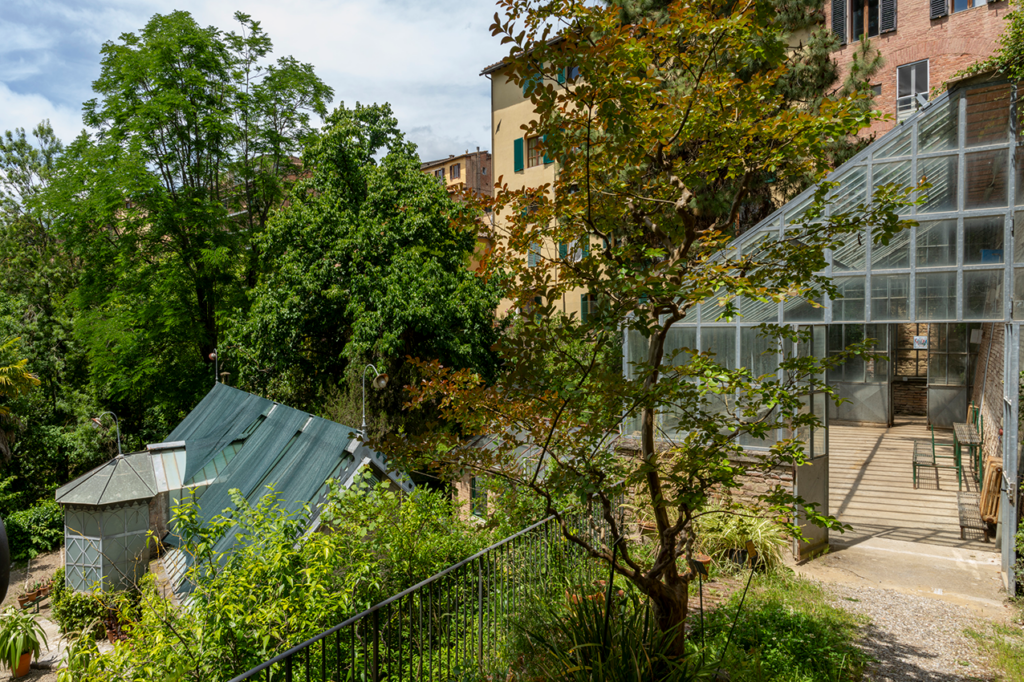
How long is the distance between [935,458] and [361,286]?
566 inches

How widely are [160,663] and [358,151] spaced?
643 inches

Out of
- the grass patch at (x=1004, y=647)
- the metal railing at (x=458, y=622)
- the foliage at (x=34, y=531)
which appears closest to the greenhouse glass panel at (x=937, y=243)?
the grass patch at (x=1004, y=647)

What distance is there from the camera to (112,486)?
10.7 meters

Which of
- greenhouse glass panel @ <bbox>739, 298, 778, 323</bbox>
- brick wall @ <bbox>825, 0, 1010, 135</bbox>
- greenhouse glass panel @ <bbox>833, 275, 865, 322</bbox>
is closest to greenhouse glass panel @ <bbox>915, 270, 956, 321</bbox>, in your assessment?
greenhouse glass panel @ <bbox>833, 275, 865, 322</bbox>

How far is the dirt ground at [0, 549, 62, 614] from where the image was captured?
14419 mm

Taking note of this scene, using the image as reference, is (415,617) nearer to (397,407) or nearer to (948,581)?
(948,581)

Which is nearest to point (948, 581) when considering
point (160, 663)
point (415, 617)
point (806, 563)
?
point (806, 563)

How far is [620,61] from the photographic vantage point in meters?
3.78

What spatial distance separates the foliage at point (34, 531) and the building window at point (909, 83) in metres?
28.6

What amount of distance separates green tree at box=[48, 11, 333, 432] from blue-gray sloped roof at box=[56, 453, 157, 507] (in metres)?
8.45

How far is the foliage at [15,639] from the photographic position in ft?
30.4

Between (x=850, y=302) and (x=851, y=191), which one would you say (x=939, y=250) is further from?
(x=851, y=191)

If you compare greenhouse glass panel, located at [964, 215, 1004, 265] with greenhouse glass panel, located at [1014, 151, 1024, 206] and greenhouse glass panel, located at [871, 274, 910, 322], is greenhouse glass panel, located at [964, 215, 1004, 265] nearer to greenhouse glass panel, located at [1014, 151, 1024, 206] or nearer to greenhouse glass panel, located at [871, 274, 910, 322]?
greenhouse glass panel, located at [1014, 151, 1024, 206]

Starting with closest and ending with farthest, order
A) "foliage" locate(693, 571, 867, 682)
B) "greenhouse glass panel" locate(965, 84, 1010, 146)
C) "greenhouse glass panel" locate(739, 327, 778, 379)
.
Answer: "foliage" locate(693, 571, 867, 682) < "greenhouse glass panel" locate(965, 84, 1010, 146) < "greenhouse glass panel" locate(739, 327, 778, 379)
